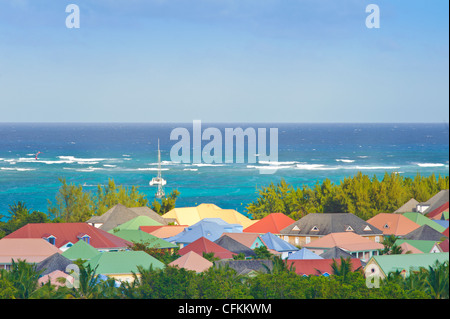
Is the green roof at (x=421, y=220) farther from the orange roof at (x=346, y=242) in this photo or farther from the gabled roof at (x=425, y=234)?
the orange roof at (x=346, y=242)

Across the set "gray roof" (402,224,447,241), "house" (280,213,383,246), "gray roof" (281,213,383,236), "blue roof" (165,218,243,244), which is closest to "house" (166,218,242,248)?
"blue roof" (165,218,243,244)

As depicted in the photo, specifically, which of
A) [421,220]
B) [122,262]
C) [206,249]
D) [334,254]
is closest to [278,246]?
[334,254]

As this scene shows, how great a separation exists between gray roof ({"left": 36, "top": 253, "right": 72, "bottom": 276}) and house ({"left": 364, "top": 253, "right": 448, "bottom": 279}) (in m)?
9.24

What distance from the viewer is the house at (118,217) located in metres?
38.7

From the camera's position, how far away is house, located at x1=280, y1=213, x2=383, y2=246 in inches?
1422

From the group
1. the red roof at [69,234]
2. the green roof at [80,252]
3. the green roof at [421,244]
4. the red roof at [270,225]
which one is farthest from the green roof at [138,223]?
the green roof at [421,244]

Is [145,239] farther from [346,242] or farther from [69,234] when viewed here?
[346,242]

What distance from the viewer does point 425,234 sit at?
3089 cm

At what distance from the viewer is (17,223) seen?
1294 inches

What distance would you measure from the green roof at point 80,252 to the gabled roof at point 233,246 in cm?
550

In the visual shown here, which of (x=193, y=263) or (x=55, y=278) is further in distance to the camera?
(x=193, y=263)

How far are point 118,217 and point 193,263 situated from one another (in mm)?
16993

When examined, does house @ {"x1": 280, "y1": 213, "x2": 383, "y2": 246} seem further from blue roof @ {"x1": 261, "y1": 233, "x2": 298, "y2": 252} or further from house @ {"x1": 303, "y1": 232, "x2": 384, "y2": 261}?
blue roof @ {"x1": 261, "y1": 233, "x2": 298, "y2": 252}

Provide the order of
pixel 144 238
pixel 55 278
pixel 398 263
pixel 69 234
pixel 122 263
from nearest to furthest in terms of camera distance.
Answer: pixel 55 278 → pixel 122 263 → pixel 398 263 → pixel 69 234 → pixel 144 238
